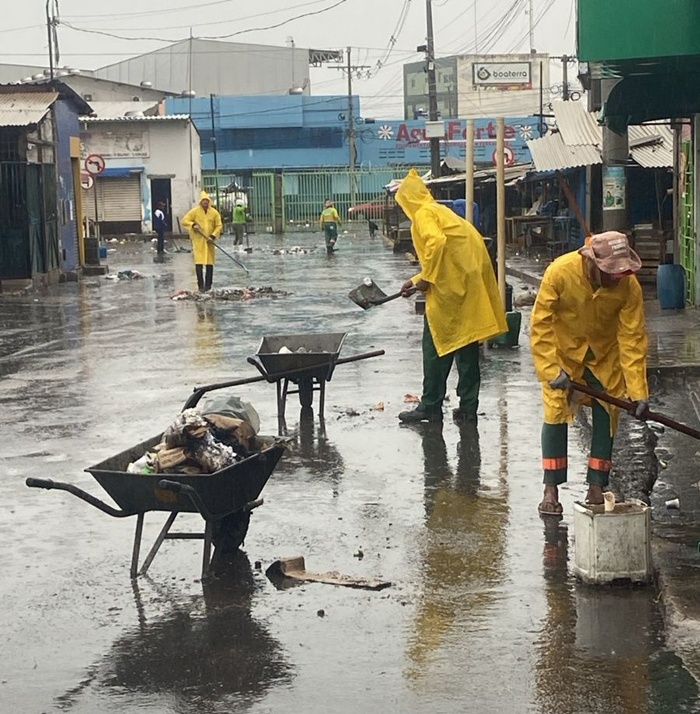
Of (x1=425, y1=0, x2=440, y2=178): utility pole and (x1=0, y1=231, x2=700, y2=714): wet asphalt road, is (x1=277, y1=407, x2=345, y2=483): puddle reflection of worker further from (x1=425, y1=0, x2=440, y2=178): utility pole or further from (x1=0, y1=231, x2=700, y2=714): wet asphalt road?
(x1=425, y1=0, x2=440, y2=178): utility pole

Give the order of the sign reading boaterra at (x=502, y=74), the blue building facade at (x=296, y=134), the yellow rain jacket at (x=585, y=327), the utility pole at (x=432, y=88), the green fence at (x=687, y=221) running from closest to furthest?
the yellow rain jacket at (x=585, y=327)
the green fence at (x=687, y=221)
the utility pole at (x=432, y=88)
the blue building facade at (x=296, y=134)
the sign reading boaterra at (x=502, y=74)

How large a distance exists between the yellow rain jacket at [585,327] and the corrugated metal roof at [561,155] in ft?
56.4

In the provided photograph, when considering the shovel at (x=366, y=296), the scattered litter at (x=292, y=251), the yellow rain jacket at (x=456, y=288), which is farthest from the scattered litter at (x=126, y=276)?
the yellow rain jacket at (x=456, y=288)

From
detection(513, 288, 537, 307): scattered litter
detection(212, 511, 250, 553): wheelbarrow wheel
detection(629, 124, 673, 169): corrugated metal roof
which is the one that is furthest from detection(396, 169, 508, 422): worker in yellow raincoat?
detection(629, 124, 673, 169): corrugated metal roof

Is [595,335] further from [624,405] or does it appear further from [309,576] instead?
[309,576]

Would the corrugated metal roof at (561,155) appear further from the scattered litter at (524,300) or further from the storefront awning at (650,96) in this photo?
the storefront awning at (650,96)

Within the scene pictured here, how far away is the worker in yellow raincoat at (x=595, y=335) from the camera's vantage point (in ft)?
23.3

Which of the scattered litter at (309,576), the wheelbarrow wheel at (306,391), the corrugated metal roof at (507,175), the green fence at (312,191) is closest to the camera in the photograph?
the scattered litter at (309,576)

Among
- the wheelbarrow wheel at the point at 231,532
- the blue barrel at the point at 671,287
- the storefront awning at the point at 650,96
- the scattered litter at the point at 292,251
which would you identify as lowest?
the scattered litter at the point at 292,251

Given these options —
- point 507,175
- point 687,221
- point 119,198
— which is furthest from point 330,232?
point 119,198

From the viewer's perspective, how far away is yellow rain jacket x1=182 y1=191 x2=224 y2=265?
24.6 m

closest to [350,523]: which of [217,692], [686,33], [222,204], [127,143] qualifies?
[217,692]

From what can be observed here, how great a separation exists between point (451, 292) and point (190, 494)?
4524 millimetres

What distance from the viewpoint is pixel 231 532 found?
7.18m
